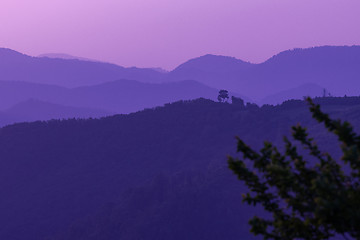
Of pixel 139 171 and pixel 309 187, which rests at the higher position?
pixel 309 187

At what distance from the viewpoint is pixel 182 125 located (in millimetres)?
162625

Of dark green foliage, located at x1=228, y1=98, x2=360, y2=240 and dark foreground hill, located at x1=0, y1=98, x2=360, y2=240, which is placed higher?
dark green foliage, located at x1=228, y1=98, x2=360, y2=240

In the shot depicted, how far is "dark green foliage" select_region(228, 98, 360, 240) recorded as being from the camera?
9055 millimetres

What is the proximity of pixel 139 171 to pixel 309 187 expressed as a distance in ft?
446

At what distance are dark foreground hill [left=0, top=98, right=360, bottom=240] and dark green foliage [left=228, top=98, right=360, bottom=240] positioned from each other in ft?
327

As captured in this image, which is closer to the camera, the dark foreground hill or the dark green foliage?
the dark green foliage

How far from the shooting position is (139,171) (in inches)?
5728

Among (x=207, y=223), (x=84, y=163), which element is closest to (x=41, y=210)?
(x=84, y=163)

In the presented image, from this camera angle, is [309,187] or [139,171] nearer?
[309,187]

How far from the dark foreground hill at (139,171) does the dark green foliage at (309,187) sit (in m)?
99.6

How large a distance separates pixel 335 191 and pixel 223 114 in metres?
153

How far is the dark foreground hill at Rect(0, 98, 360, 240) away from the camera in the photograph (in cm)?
11769

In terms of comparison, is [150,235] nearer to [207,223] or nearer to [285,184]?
[207,223]

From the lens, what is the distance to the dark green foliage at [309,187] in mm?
9055
